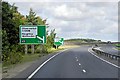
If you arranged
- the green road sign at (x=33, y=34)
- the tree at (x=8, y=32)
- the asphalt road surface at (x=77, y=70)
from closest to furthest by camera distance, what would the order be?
the asphalt road surface at (x=77, y=70)
the tree at (x=8, y=32)
the green road sign at (x=33, y=34)

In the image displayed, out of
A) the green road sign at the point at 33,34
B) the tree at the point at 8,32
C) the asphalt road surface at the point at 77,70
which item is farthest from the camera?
the green road sign at the point at 33,34

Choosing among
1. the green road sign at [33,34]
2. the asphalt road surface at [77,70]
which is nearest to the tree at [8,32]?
the asphalt road surface at [77,70]

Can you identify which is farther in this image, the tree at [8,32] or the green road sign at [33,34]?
the green road sign at [33,34]

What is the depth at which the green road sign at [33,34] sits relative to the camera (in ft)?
160

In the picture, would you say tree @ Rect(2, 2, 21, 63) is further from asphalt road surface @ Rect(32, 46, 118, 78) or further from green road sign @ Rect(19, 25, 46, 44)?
green road sign @ Rect(19, 25, 46, 44)

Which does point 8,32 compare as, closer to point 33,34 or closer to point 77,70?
point 33,34

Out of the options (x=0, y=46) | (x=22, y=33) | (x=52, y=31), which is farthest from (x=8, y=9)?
(x=52, y=31)

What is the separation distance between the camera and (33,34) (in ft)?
161

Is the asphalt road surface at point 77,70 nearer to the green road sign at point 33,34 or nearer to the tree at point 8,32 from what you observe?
the tree at point 8,32

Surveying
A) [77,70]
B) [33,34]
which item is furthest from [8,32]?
[77,70]

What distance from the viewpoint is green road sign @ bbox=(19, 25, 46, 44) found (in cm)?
4866

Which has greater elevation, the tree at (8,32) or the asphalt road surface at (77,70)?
the tree at (8,32)

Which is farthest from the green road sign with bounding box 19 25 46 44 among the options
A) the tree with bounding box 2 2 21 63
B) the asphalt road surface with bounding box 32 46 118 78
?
the asphalt road surface with bounding box 32 46 118 78

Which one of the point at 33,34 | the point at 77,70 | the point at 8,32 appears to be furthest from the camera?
the point at 33,34
